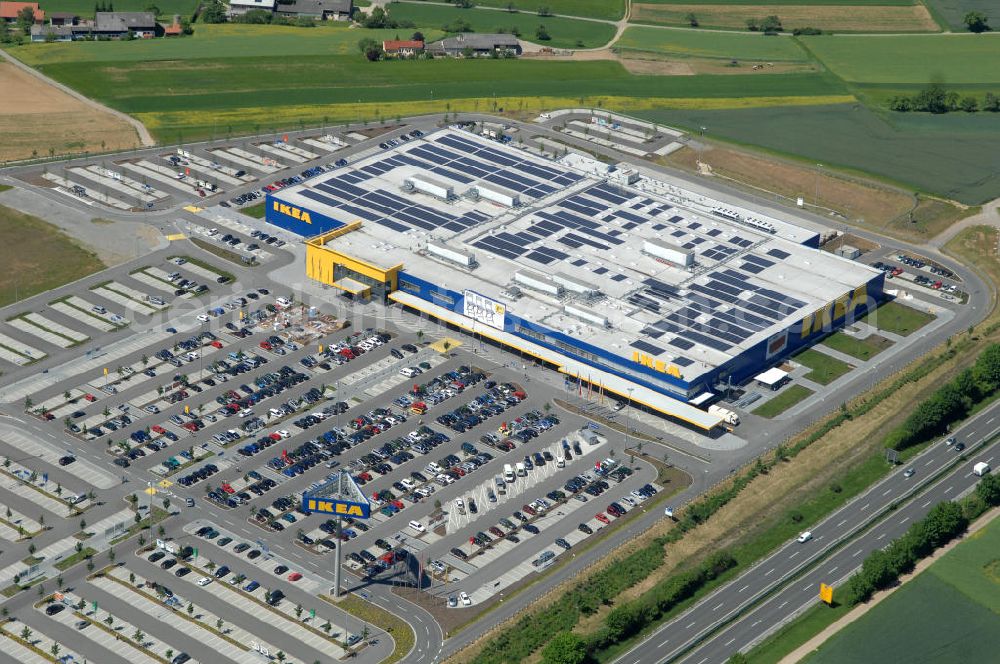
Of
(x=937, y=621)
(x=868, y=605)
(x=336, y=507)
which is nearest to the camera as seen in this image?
(x=937, y=621)

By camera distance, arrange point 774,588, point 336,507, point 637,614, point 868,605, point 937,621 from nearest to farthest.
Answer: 1. point 637,614
2. point 937,621
3. point 868,605
4. point 336,507
5. point 774,588

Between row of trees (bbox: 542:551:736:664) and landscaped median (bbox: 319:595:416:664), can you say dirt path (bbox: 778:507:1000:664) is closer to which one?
row of trees (bbox: 542:551:736:664)

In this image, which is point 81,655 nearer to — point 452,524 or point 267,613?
point 267,613

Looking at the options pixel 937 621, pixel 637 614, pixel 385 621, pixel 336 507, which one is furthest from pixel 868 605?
pixel 336 507

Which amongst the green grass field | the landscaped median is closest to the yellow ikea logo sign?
the landscaped median

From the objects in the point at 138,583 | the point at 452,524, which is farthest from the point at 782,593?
the point at 138,583

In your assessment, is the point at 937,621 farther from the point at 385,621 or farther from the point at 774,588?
the point at 385,621
